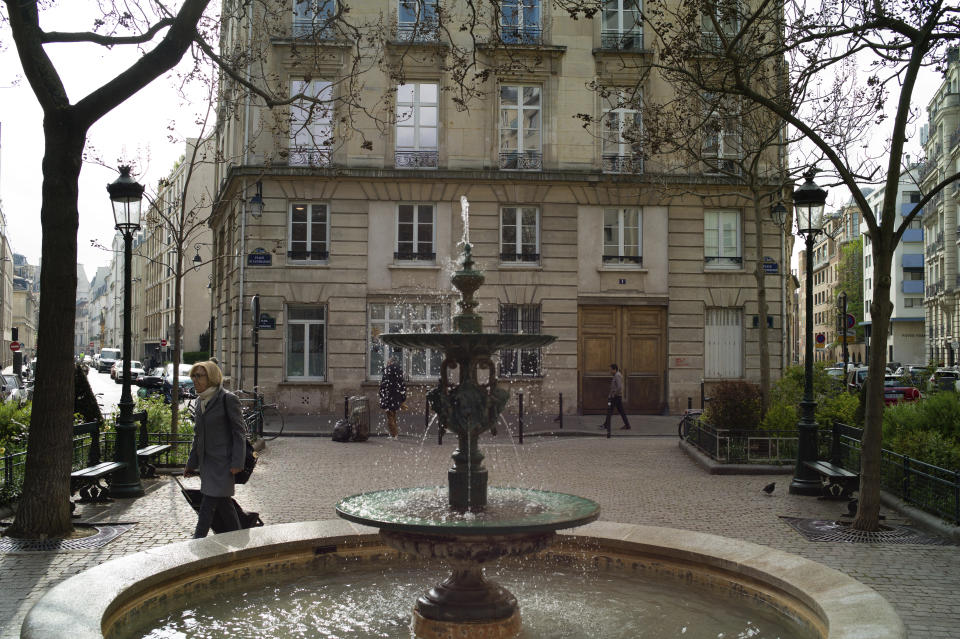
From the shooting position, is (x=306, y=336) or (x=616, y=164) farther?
(x=616, y=164)

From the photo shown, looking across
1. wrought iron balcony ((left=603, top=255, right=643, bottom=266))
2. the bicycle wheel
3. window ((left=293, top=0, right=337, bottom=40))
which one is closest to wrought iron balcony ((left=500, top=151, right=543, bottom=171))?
wrought iron balcony ((left=603, top=255, right=643, bottom=266))

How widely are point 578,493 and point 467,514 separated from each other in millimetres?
6488

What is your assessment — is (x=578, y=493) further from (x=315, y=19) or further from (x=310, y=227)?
(x=310, y=227)

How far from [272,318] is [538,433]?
30.6ft

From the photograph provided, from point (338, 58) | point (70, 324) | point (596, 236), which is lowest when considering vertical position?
point (70, 324)

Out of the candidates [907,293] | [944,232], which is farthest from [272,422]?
[907,293]

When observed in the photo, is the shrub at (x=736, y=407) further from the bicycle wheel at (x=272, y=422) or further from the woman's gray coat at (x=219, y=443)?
the woman's gray coat at (x=219, y=443)

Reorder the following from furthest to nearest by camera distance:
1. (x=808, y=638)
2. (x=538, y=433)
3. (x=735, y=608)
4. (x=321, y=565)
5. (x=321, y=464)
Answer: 1. (x=538, y=433)
2. (x=321, y=464)
3. (x=321, y=565)
4. (x=735, y=608)
5. (x=808, y=638)

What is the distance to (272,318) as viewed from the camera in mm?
26969

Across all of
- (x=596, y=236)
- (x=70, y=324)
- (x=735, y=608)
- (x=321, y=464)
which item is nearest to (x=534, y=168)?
(x=596, y=236)

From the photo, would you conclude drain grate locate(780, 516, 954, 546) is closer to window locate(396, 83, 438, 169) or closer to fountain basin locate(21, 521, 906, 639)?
fountain basin locate(21, 521, 906, 639)

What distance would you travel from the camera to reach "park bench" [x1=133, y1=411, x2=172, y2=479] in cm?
1381

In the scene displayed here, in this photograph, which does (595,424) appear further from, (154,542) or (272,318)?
(154,542)

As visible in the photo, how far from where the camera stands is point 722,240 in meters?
28.7
